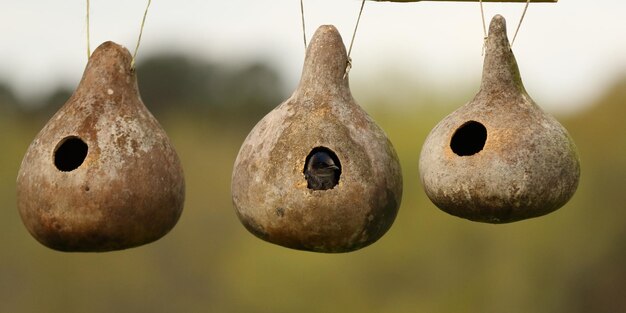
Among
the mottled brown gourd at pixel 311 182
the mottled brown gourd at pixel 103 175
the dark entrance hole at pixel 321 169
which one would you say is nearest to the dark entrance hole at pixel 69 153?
the mottled brown gourd at pixel 103 175

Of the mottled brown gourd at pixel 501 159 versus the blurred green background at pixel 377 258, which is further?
the blurred green background at pixel 377 258

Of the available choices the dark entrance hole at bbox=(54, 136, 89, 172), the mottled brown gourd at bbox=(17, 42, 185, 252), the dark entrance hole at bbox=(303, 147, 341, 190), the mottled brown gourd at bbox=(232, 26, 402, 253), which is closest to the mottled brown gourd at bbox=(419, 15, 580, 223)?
the mottled brown gourd at bbox=(232, 26, 402, 253)

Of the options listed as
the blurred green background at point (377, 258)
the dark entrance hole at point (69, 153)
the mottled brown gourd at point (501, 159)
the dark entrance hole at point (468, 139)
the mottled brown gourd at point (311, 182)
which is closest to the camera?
the mottled brown gourd at point (311, 182)

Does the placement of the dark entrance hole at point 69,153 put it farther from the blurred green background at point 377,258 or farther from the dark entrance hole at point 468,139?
the blurred green background at point 377,258

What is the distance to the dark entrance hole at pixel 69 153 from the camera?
6.72 metres

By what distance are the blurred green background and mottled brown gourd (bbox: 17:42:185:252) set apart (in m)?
12.1

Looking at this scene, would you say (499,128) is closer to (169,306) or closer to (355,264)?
(355,264)

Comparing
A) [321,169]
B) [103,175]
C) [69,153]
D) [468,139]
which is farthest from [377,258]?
[103,175]

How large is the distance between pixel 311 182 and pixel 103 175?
1.11 metres

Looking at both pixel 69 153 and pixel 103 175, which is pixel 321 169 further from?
pixel 69 153

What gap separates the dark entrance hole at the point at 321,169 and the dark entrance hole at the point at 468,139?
0.94 meters

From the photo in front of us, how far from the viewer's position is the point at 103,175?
630 centimetres

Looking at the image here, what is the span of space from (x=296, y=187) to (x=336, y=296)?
1290cm

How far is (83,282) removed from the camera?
21328mm
